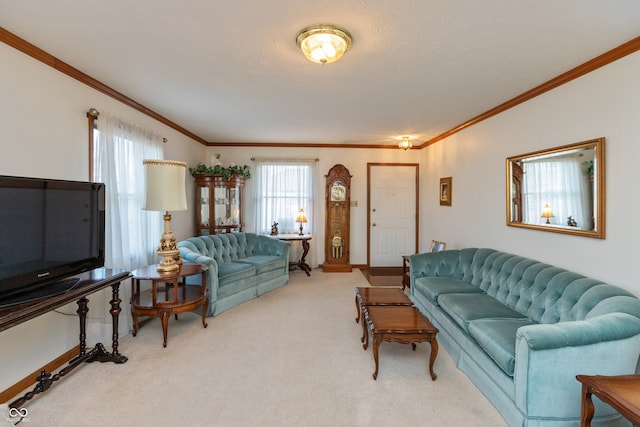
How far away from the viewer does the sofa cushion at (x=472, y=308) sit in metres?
2.39

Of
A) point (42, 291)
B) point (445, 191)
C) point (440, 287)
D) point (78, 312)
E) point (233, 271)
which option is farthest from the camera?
point (445, 191)

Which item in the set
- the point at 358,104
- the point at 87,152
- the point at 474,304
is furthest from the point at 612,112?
the point at 87,152

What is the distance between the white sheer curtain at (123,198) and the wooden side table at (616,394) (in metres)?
3.61

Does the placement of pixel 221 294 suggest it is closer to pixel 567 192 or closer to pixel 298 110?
pixel 298 110

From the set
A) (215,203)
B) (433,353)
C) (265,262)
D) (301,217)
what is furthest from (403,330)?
(215,203)

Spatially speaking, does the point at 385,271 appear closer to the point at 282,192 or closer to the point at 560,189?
the point at 282,192

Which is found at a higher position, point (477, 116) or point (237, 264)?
point (477, 116)

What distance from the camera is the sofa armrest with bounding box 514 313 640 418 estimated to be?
1.62 m

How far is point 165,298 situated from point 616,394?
3.40 meters

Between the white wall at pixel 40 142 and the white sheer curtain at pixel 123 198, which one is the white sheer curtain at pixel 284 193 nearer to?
the white sheer curtain at pixel 123 198

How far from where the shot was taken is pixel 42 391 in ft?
6.38

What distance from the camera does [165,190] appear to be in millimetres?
2859

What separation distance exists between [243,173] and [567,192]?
4485mm

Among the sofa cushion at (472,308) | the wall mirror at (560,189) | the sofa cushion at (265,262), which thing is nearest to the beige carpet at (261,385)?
the sofa cushion at (472,308)
